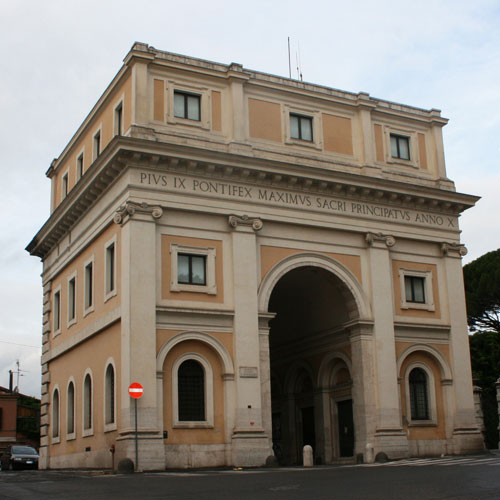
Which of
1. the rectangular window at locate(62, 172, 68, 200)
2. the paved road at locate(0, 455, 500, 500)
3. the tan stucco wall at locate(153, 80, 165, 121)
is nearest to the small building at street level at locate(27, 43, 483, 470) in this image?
the tan stucco wall at locate(153, 80, 165, 121)

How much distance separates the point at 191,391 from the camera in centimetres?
2797

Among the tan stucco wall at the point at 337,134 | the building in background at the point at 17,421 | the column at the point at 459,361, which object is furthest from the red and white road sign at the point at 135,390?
the building in background at the point at 17,421

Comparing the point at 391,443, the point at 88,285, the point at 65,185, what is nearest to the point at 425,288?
the point at 391,443

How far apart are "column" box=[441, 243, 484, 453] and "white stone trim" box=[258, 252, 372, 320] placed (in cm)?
444

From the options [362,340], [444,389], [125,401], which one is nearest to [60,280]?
[125,401]

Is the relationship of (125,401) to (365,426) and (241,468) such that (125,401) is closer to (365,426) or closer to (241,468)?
(241,468)

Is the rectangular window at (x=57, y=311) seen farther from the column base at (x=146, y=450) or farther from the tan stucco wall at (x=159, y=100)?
the column base at (x=146, y=450)

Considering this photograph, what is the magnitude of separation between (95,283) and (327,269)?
30.1 ft

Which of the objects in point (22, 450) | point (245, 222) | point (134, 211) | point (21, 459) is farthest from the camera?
point (22, 450)

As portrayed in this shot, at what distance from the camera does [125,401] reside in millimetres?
26219

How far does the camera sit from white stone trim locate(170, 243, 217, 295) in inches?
1107

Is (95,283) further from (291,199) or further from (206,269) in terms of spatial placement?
(291,199)

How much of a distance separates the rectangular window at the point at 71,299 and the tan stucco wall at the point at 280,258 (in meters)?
9.33

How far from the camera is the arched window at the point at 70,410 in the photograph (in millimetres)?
33406
